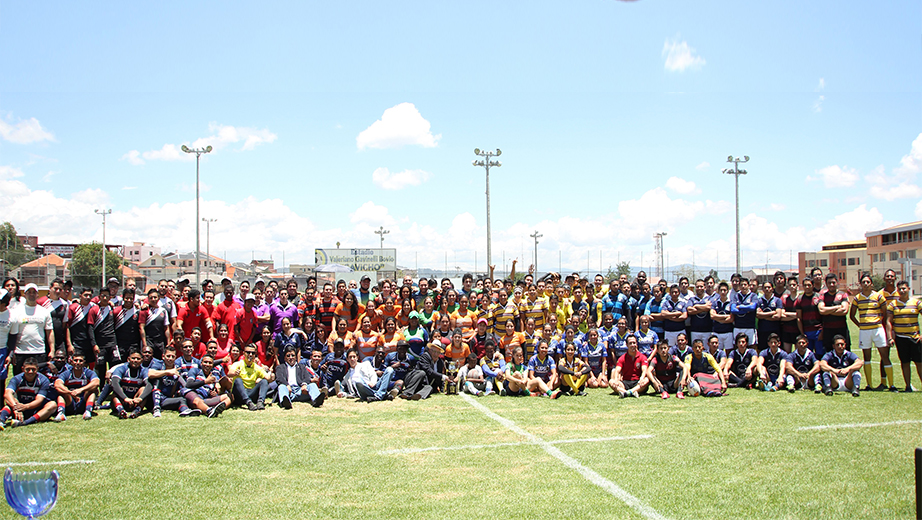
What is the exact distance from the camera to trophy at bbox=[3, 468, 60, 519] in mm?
3252

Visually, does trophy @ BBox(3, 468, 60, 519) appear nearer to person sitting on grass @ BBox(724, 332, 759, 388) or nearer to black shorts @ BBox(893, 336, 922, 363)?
person sitting on grass @ BBox(724, 332, 759, 388)

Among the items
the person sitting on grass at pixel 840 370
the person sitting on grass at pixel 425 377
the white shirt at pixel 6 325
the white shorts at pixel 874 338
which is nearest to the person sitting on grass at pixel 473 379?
the person sitting on grass at pixel 425 377

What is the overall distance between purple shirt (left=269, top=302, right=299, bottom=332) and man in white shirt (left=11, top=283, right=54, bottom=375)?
3205mm

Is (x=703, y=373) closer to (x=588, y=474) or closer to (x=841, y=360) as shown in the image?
(x=841, y=360)

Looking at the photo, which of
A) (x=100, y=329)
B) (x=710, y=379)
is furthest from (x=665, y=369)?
(x=100, y=329)

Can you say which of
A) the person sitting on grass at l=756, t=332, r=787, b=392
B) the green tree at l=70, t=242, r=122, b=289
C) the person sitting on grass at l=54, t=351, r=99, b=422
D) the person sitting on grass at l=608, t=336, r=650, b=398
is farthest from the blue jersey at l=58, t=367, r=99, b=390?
the green tree at l=70, t=242, r=122, b=289

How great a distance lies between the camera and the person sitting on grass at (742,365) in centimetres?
1025

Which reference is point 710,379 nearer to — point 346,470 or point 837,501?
point 837,501

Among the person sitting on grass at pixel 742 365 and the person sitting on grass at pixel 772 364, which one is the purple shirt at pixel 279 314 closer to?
the person sitting on grass at pixel 742 365

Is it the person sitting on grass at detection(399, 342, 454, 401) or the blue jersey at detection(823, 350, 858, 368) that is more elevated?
the blue jersey at detection(823, 350, 858, 368)

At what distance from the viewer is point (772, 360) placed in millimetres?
10438

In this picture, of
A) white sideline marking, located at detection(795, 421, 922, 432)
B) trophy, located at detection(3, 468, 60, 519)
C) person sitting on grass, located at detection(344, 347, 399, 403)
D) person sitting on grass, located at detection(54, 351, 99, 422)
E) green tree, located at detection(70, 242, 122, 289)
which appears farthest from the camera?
green tree, located at detection(70, 242, 122, 289)

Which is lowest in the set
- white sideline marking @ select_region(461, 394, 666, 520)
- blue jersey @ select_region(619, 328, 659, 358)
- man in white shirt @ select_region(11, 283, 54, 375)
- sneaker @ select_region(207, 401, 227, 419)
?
sneaker @ select_region(207, 401, 227, 419)

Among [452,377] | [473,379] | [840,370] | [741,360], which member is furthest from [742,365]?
[452,377]
